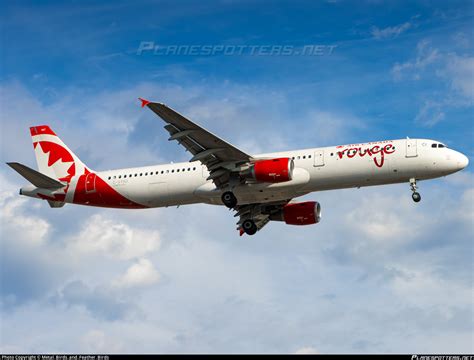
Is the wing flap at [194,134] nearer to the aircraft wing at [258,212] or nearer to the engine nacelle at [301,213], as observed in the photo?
the aircraft wing at [258,212]

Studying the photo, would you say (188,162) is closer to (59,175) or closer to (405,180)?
(59,175)

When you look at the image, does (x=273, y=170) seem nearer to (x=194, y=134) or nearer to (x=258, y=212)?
(x=194, y=134)

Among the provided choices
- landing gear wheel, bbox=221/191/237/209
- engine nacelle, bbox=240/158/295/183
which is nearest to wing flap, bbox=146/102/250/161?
engine nacelle, bbox=240/158/295/183

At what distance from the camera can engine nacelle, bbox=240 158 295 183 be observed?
47.0 m

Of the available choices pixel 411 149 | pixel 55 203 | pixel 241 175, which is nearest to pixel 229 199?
pixel 241 175

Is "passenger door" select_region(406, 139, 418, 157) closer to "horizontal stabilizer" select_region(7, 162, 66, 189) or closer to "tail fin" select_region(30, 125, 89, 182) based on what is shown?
"tail fin" select_region(30, 125, 89, 182)

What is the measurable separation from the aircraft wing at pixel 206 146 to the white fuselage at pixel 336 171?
1215mm

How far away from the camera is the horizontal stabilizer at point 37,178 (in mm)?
50909

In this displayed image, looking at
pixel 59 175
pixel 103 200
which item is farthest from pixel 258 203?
pixel 59 175

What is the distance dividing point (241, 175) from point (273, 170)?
8.97ft

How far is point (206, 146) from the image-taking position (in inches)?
1892

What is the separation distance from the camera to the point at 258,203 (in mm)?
54906

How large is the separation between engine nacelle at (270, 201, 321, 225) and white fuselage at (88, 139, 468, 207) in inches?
223

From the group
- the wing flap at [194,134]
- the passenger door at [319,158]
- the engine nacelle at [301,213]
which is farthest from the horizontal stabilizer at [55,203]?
the passenger door at [319,158]
